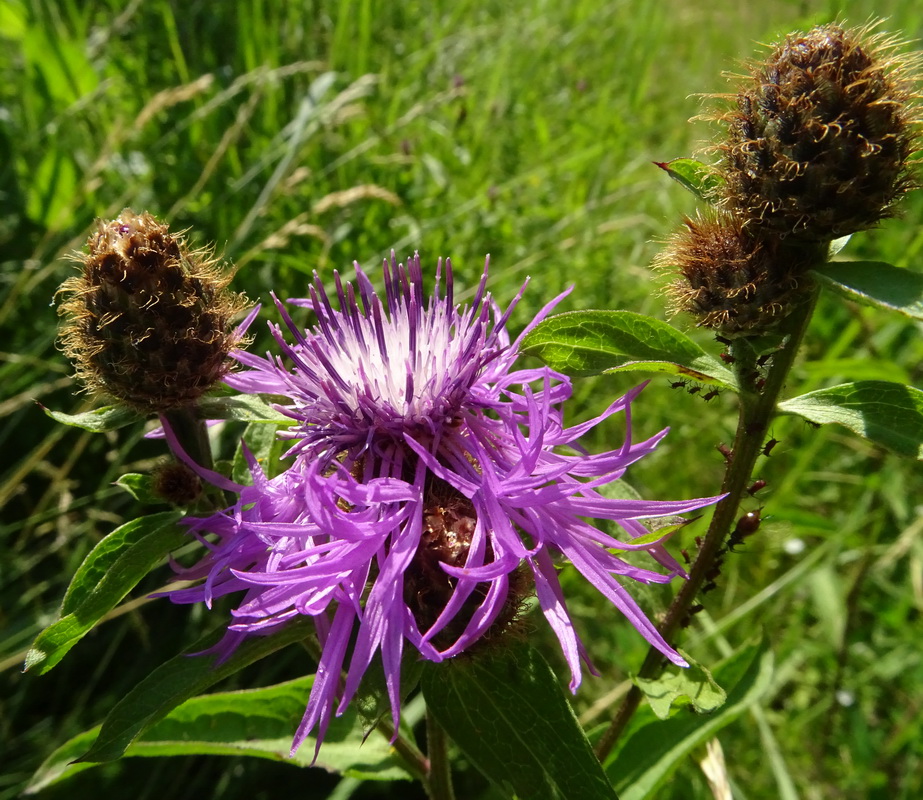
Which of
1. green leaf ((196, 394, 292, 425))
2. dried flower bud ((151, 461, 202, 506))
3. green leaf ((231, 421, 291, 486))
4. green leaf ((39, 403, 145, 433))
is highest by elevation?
green leaf ((39, 403, 145, 433))

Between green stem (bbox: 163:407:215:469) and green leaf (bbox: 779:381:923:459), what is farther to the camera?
green stem (bbox: 163:407:215:469)

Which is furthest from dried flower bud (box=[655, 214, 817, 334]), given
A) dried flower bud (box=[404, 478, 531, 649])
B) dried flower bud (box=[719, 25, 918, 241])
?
dried flower bud (box=[404, 478, 531, 649])

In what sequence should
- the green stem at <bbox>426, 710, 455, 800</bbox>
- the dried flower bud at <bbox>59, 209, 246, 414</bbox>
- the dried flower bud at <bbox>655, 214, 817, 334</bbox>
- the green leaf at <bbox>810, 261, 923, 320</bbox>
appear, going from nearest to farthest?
the green leaf at <bbox>810, 261, 923, 320</bbox> → the dried flower bud at <bbox>655, 214, 817, 334</bbox> → the dried flower bud at <bbox>59, 209, 246, 414</bbox> → the green stem at <bbox>426, 710, 455, 800</bbox>

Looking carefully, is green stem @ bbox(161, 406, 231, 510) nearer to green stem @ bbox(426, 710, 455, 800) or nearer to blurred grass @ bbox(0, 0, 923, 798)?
green stem @ bbox(426, 710, 455, 800)

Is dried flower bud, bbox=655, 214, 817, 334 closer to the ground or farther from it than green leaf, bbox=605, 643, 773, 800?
farther from it

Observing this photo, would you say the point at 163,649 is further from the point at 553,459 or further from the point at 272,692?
the point at 553,459

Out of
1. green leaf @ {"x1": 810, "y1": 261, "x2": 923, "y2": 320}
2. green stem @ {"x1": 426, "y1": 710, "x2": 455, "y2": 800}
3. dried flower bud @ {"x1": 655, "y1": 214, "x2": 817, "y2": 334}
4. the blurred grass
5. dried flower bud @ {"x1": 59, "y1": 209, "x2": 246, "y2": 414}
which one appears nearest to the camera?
green leaf @ {"x1": 810, "y1": 261, "x2": 923, "y2": 320}
